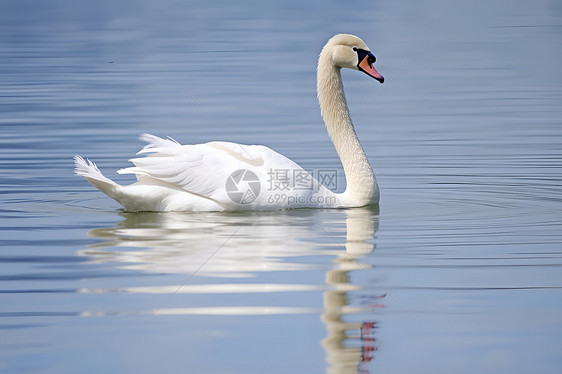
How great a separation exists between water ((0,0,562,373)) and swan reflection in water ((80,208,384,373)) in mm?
25

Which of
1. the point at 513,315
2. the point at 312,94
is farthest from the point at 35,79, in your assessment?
the point at 513,315

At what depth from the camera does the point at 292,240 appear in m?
9.09

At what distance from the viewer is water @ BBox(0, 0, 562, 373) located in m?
6.13

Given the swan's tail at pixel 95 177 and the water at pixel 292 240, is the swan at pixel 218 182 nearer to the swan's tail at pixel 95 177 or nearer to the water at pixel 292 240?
the swan's tail at pixel 95 177

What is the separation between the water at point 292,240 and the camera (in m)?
6.13

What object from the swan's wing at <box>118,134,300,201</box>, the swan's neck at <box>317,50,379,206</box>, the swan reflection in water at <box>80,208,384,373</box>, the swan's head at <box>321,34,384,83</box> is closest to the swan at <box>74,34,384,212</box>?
the swan's wing at <box>118,134,300,201</box>

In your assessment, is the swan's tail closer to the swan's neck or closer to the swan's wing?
the swan's wing

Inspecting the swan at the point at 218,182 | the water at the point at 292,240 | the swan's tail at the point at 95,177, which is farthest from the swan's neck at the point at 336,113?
the swan's tail at the point at 95,177

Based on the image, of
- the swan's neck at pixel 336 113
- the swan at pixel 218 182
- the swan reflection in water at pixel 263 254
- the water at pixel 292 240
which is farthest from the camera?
the swan's neck at pixel 336 113

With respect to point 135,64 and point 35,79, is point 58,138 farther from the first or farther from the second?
point 135,64

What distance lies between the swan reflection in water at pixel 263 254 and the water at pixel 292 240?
2cm

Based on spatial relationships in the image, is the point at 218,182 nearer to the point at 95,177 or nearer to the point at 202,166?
the point at 202,166

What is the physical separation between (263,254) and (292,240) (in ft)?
2.14

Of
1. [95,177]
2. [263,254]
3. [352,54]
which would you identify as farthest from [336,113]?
[263,254]
